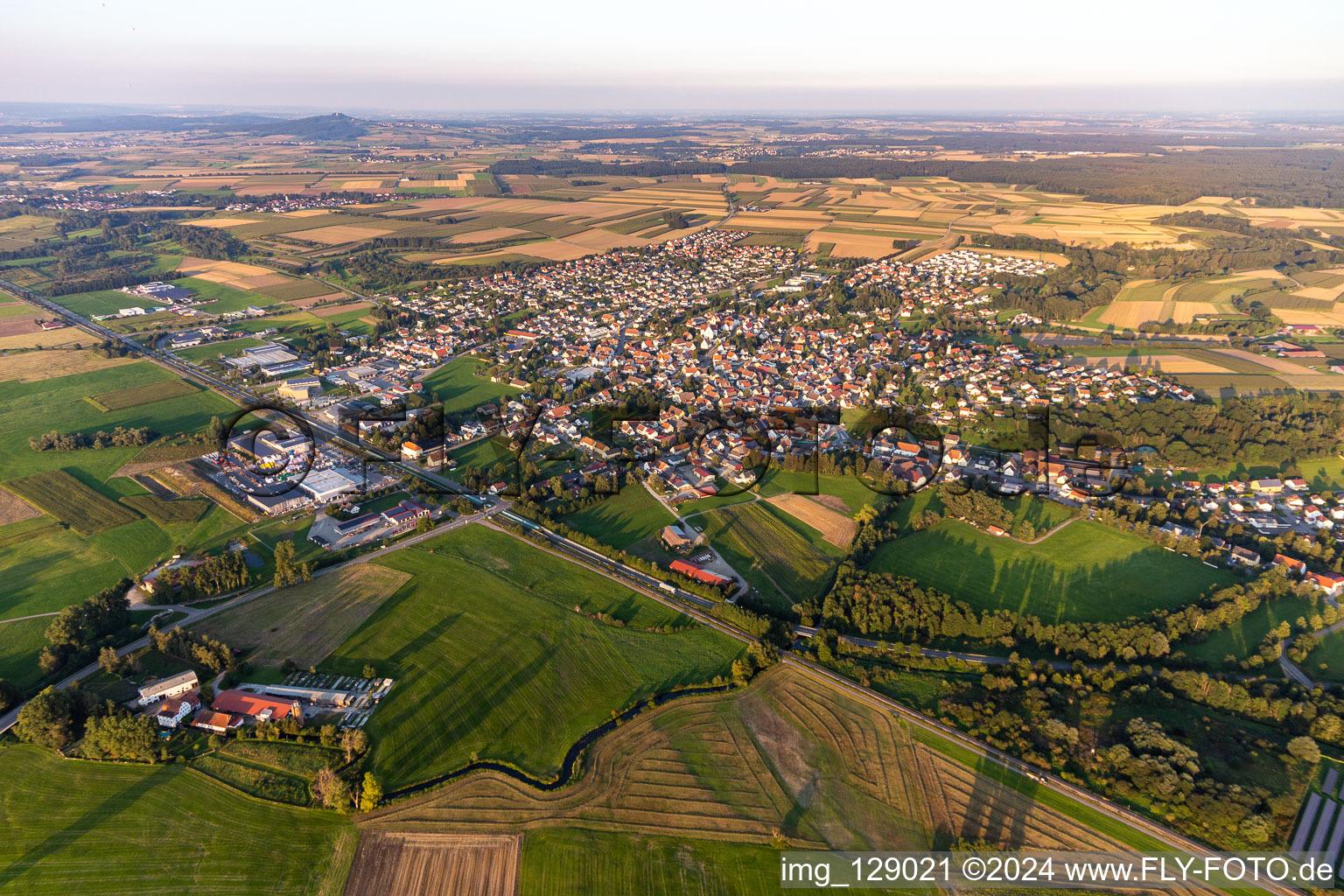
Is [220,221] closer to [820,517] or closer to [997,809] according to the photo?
[820,517]

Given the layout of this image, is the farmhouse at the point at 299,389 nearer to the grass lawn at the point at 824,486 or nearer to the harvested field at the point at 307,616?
the harvested field at the point at 307,616

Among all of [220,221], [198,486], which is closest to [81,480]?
[198,486]

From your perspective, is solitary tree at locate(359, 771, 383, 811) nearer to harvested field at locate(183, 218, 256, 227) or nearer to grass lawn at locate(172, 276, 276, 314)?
grass lawn at locate(172, 276, 276, 314)

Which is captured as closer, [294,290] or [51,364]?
[51,364]

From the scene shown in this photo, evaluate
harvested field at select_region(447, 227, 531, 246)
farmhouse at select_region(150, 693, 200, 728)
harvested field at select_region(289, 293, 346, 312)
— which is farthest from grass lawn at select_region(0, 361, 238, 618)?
harvested field at select_region(447, 227, 531, 246)

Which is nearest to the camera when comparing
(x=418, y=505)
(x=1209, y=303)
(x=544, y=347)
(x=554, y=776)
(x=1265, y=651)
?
(x=554, y=776)

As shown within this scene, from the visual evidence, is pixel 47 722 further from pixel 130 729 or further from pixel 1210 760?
pixel 1210 760

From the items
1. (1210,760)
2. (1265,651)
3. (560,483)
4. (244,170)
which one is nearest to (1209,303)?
(1265,651)
